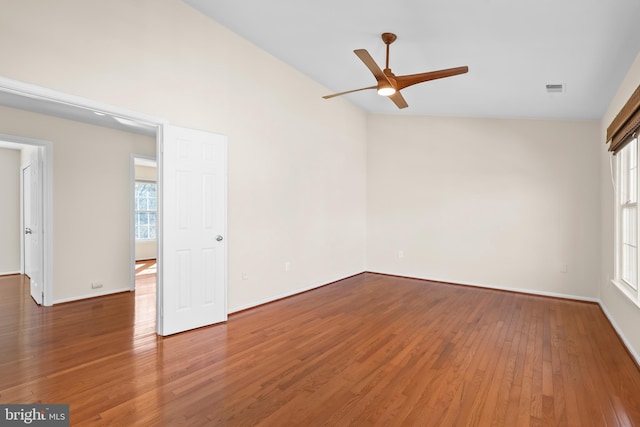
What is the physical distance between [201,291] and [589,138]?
221 inches

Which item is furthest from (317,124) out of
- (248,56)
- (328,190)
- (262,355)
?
(262,355)

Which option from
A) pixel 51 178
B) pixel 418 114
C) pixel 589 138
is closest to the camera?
pixel 51 178

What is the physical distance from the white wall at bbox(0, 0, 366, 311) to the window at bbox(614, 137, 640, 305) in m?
3.75

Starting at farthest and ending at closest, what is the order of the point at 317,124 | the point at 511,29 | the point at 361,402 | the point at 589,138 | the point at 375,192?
the point at 375,192 < the point at 317,124 < the point at 589,138 < the point at 511,29 < the point at 361,402

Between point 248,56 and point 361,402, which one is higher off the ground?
point 248,56

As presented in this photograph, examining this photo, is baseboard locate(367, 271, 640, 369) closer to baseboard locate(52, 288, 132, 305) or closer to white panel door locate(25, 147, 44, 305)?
baseboard locate(52, 288, 132, 305)

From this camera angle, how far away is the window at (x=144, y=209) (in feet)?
28.3

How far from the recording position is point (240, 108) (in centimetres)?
409

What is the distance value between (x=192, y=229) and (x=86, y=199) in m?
2.43

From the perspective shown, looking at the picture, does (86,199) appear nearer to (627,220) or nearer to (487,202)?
(487,202)

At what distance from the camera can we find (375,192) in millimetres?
6688

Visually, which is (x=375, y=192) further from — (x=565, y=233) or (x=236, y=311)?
(x=236, y=311)

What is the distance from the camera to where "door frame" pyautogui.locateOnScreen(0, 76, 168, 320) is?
8.10 ft

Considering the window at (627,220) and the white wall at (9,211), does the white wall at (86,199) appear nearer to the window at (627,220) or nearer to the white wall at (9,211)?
the white wall at (9,211)
